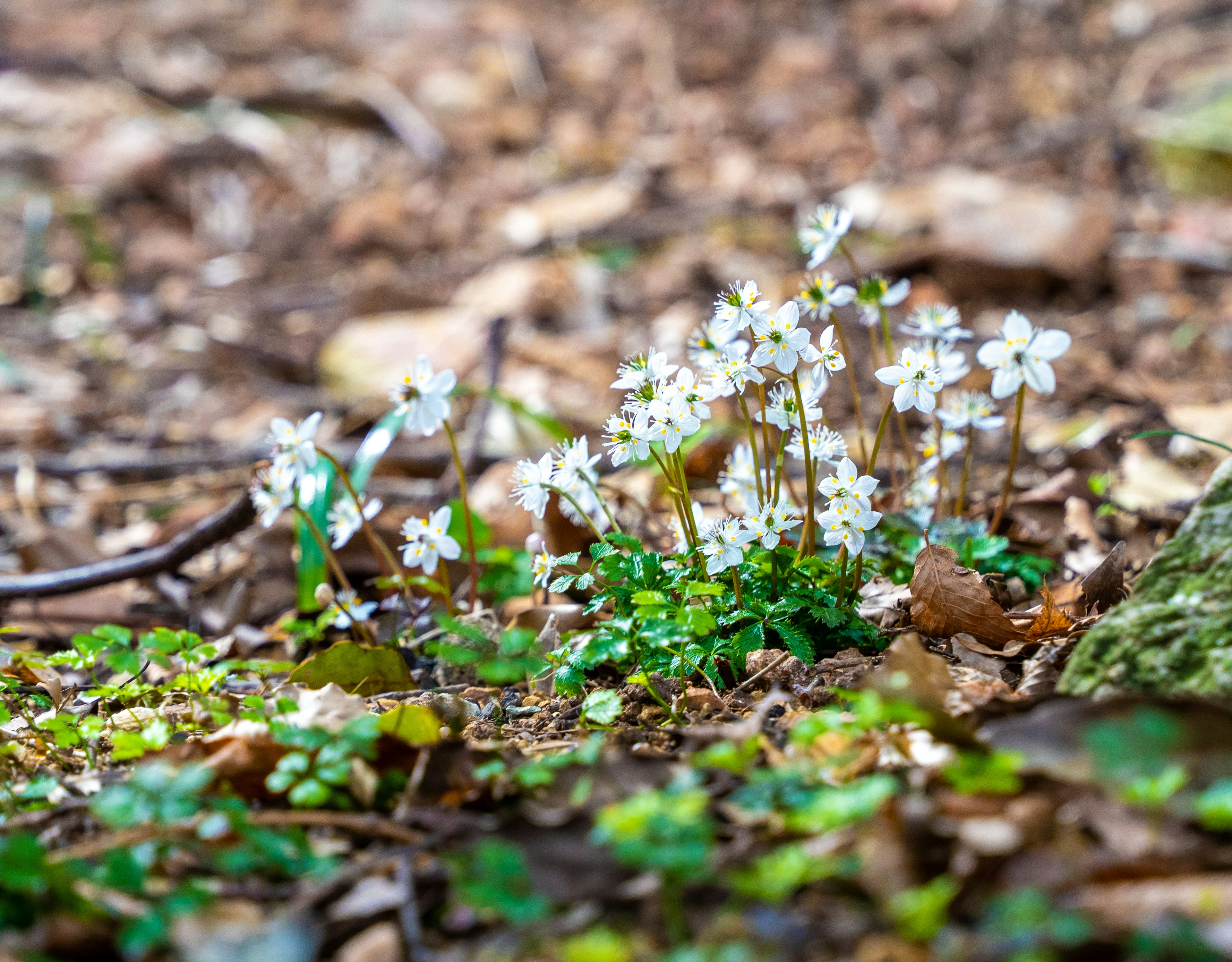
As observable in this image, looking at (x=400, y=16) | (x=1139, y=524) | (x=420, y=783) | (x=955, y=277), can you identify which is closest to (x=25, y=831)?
(x=420, y=783)

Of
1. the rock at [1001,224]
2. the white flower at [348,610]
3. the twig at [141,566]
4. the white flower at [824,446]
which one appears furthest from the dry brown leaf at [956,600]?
the rock at [1001,224]

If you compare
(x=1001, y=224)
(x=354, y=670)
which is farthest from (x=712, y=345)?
(x=1001, y=224)

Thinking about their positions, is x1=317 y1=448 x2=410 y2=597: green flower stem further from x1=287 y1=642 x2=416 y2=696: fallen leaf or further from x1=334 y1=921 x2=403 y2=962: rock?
x1=334 y1=921 x2=403 y2=962: rock

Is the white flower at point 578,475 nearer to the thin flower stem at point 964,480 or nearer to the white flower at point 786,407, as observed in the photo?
the white flower at point 786,407

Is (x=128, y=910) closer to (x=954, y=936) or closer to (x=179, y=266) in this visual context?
(x=954, y=936)

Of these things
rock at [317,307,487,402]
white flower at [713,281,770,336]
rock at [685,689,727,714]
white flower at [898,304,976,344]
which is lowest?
rock at [685,689,727,714]

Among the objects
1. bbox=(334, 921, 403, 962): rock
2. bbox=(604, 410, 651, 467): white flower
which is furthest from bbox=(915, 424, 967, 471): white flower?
bbox=(334, 921, 403, 962): rock

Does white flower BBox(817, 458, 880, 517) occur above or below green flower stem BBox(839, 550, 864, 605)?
above
